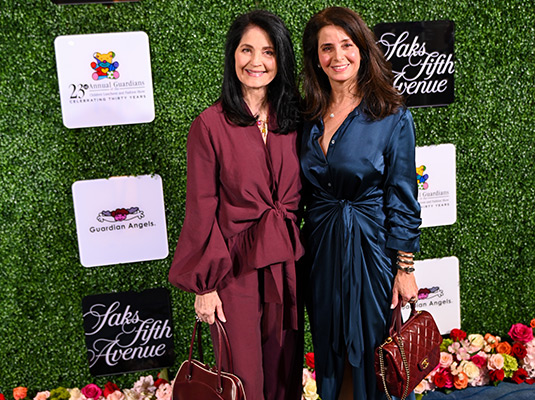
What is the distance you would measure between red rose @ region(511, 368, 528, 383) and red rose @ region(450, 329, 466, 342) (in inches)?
13.1

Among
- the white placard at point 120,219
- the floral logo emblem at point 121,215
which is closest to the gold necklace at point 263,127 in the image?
the white placard at point 120,219

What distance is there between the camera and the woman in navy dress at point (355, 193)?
1799 millimetres

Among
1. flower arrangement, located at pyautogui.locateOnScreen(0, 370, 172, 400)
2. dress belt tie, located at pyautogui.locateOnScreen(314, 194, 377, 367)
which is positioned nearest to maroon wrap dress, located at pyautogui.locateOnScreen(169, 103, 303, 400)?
dress belt tie, located at pyautogui.locateOnScreen(314, 194, 377, 367)

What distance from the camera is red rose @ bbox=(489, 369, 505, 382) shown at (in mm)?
2929

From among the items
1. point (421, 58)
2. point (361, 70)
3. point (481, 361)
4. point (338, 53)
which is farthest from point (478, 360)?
point (338, 53)

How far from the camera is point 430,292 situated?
10.3 feet

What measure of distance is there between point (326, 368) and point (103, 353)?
1399 mm

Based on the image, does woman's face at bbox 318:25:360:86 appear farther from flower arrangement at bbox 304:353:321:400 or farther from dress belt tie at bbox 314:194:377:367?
flower arrangement at bbox 304:353:321:400

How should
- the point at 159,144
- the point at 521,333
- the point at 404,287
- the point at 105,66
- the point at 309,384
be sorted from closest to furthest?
the point at 404,287 → the point at 105,66 → the point at 159,144 → the point at 309,384 → the point at 521,333

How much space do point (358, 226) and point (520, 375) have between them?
1.83 m

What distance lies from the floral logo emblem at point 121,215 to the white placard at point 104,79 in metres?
0.44

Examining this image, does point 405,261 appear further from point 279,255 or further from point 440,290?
point 440,290

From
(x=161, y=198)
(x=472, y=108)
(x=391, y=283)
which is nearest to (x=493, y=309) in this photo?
(x=472, y=108)

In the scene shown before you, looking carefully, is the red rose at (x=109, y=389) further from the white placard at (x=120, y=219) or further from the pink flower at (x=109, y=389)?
the white placard at (x=120, y=219)
